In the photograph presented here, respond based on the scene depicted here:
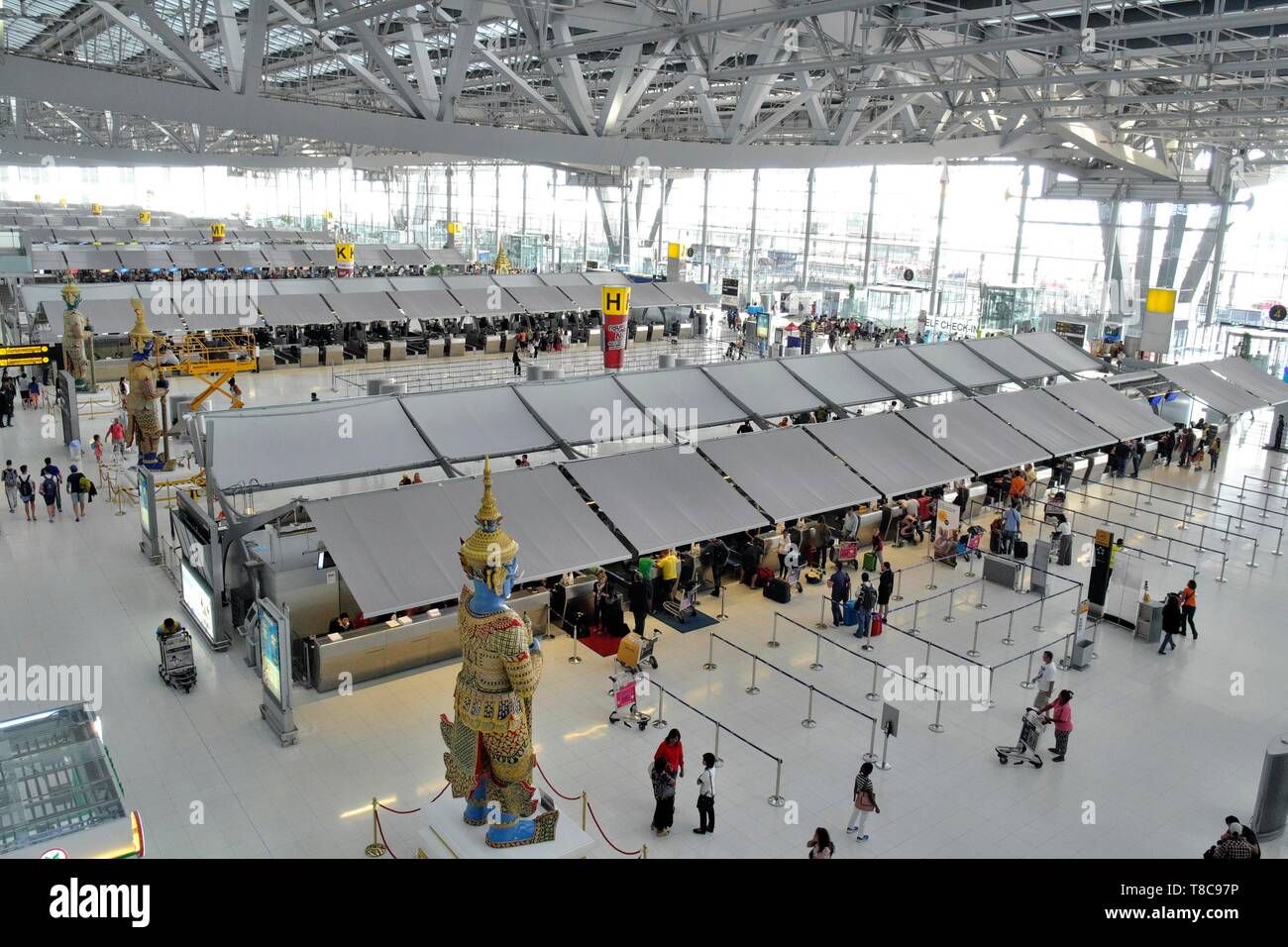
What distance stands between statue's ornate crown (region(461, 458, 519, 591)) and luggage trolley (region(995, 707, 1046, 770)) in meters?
6.92

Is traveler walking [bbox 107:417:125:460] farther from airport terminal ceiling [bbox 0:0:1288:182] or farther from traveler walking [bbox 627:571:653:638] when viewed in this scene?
traveler walking [bbox 627:571:653:638]

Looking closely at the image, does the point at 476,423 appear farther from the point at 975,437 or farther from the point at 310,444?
the point at 975,437

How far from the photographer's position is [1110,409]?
25.1m

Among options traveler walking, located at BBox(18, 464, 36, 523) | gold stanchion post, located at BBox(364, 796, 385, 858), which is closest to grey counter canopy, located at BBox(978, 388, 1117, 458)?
gold stanchion post, located at BBox(364, 796, 385, 858)

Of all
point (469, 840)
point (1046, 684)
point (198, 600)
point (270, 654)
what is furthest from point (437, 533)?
point (1046, 684)

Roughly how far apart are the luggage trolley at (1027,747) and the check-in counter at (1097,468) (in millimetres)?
14183

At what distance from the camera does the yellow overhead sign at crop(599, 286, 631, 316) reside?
26.8m

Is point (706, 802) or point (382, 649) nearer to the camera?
point (706, 802)

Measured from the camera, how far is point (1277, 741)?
35.6 ft

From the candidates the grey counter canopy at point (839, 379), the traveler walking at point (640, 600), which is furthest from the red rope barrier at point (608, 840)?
the grey counter canopy at point (839, 379)

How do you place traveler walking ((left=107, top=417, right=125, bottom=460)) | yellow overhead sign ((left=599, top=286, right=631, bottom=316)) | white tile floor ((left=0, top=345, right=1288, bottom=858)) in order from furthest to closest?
yellow overhead sign ((left=599, top=286, right=631, bottom=316))
traveler walking ((left=107, top=417, right=125, bottom=460))
white tile floor ((left=0, top=345, right=1288, bottom=858))

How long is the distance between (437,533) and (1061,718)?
8.79m

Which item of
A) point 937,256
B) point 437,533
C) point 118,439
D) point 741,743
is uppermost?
point 937,256
